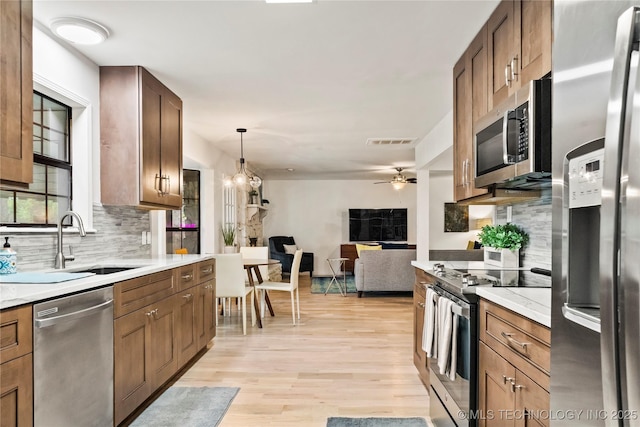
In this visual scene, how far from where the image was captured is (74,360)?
196cm

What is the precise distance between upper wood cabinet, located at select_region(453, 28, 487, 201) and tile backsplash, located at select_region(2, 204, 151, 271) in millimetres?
2703

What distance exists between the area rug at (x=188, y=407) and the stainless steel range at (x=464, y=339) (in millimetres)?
1356

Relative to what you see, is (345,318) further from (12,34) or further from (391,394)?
(12,34)

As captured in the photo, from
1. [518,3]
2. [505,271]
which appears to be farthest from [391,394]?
[518,3]

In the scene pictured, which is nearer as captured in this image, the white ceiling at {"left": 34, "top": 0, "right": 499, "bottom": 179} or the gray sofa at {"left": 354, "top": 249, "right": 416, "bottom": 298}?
the white ceiling at {"left": 34, "top": 0, "right": 499, "bottom": 179}

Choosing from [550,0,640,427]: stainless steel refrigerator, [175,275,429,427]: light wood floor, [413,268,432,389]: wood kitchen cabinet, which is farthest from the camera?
[413,268,432,389]: wood kitchen cabinet

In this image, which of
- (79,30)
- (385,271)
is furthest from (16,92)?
(385,271)

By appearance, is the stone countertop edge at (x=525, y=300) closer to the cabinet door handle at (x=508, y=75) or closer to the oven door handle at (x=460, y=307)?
the oven door handle at (x=460, y=307)

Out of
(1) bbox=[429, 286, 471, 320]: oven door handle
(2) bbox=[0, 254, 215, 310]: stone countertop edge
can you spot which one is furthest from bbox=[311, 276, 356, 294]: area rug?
(1) bbox=[429, 286, 471, 320]: oven door handle

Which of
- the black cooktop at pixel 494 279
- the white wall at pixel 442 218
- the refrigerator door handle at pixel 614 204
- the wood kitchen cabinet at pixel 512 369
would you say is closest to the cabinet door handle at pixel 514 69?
the black cooktop at pixel 494 279

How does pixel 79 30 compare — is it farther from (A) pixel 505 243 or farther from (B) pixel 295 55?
(A) pixel 505 243

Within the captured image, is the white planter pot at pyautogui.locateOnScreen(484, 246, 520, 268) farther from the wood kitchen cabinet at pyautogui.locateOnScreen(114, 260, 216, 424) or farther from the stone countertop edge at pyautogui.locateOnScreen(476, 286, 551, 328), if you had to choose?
the wood kitchen cabinet at pyautogui.locateOnScreen(114, 260, 216, 424)

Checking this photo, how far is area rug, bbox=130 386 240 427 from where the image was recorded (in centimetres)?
260

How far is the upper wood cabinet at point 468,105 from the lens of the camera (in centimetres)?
262
